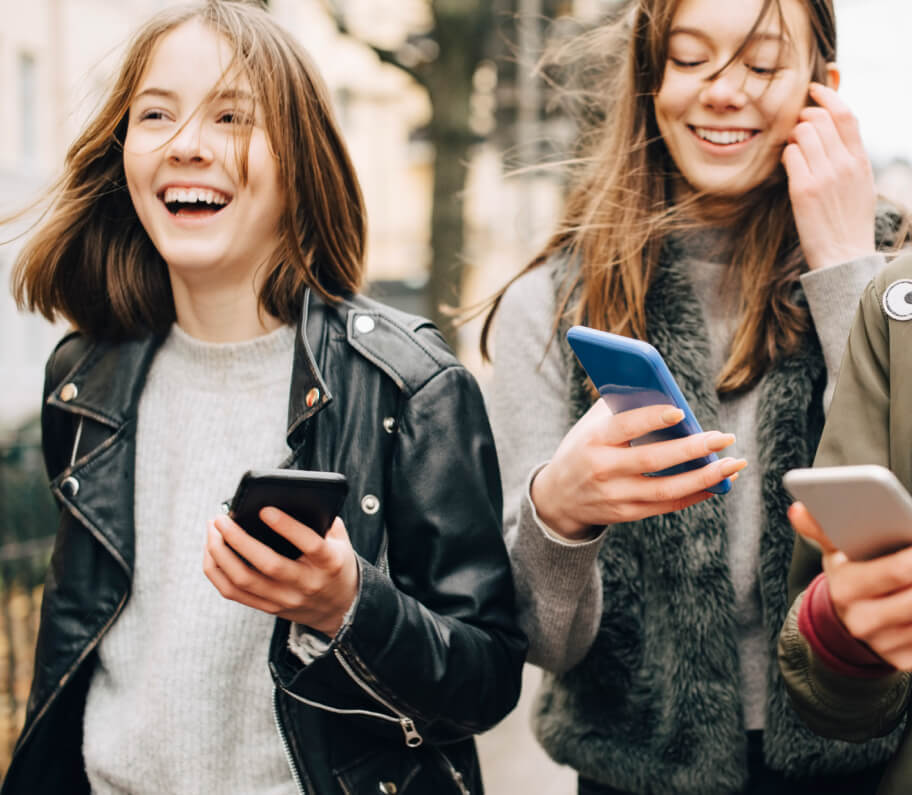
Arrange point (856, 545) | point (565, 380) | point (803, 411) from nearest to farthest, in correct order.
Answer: point (856, 545) → point (803, 411) → point (565, 380)

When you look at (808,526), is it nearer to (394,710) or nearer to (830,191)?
(394,710)

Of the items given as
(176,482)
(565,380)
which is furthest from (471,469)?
(176,482)

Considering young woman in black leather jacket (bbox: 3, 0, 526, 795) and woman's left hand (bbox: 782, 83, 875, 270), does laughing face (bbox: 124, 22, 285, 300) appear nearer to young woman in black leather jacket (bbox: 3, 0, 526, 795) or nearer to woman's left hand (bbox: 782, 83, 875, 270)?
young woman in black leather jacket (bbox: 3, 0, 526, 795)

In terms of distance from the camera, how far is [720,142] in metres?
2.09

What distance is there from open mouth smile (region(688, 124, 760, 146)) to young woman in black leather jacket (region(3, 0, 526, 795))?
659 millimetres

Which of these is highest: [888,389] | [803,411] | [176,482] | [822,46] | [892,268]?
[822,46]

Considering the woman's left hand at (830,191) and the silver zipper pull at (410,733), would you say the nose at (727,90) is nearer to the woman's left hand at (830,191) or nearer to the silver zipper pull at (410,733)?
the woman's left hand at (830,191)

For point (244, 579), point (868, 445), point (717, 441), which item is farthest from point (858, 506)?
point (244, 579)

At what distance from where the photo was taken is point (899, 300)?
60.2 inches

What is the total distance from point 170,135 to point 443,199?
5035 mm

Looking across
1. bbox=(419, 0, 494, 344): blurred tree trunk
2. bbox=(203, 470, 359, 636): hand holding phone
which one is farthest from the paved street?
bbox=(203, 470, 359, 636): hand holding phone

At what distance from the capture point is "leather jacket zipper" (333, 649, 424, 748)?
5.49ft

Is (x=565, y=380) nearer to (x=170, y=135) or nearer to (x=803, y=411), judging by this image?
(x=803, y=411)

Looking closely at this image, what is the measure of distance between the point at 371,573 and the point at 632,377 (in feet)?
1.77
